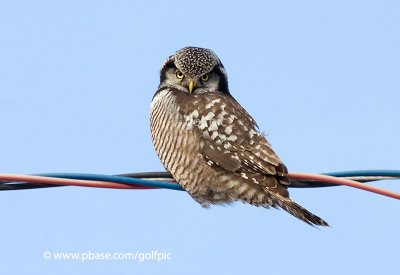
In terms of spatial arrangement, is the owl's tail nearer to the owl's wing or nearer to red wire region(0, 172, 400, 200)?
the owl's wing

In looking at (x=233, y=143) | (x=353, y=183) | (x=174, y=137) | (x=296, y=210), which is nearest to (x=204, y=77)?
(x=174, y=137)

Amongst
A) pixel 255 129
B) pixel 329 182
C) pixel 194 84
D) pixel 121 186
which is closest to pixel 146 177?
pixel 121 186

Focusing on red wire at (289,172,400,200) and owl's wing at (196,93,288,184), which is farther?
owl's wing at (196,93,288,184)

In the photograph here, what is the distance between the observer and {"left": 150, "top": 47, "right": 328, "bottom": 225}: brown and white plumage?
22.5ft

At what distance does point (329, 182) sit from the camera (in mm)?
5609

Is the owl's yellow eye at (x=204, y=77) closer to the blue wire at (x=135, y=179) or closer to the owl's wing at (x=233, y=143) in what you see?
the owl's wing at (x=233, y=143)

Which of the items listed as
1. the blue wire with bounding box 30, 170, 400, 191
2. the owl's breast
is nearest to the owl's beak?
the owl's breast

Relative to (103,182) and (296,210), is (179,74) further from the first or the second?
(103,182)

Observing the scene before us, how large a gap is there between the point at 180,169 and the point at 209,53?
1.76 meters

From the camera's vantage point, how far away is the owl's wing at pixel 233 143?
6961 mm

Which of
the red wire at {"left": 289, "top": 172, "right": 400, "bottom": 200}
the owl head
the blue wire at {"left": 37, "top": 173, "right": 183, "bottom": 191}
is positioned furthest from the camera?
the owl head

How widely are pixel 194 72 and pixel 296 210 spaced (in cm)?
241

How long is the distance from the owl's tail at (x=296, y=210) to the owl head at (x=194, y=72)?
1.97m

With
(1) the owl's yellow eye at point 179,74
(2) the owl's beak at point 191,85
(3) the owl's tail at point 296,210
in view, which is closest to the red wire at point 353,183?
(3) the owl's tail at point 296,210
